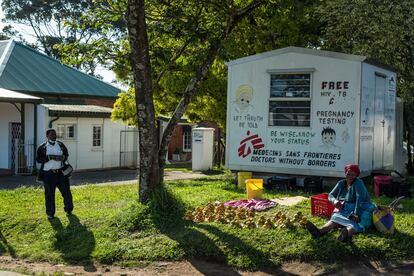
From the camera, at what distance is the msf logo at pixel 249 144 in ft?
42.6

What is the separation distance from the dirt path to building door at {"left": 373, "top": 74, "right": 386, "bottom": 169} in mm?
6335

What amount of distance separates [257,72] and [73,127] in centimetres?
1167

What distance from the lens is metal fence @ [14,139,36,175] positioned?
20500 millimetres

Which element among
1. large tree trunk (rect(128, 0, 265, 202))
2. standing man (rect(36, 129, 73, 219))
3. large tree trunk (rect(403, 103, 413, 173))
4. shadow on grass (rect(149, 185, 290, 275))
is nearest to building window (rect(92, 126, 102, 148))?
large tree trunk (rect(403, 103, 413, 173))

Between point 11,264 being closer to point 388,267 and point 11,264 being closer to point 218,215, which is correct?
point 218,215

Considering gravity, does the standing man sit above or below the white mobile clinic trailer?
below

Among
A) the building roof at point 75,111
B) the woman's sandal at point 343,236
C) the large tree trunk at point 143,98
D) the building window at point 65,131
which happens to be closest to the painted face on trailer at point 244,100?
the large tree trunk at point 143,98

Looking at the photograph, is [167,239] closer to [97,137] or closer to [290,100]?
[290,100]

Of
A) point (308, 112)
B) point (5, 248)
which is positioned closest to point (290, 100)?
point (308, 112)

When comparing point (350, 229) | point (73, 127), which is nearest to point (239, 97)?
point (350, 229)

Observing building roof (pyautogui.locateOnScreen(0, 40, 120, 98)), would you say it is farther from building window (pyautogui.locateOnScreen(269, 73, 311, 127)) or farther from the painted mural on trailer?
building window (pyautogui.locateOnScreen(269, 73, 311, 127))

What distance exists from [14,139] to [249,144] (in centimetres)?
1210

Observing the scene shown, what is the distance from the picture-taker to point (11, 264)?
7723 mm

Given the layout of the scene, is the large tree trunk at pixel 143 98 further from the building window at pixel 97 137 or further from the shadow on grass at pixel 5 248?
the building window at pixel 97 137
